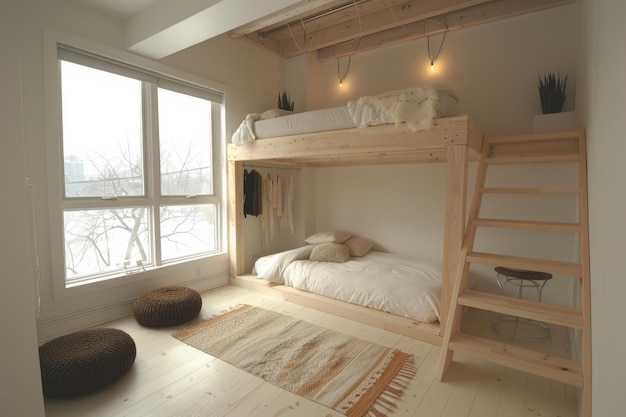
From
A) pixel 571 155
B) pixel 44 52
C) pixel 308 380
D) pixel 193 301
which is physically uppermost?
pixel 44 52

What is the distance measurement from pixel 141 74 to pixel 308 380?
10.1 ft

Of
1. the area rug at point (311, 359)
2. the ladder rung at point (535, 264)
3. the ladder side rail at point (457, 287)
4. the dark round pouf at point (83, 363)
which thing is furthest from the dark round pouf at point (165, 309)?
the ladder rung at point (535, 264)

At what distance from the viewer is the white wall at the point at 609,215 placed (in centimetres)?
96

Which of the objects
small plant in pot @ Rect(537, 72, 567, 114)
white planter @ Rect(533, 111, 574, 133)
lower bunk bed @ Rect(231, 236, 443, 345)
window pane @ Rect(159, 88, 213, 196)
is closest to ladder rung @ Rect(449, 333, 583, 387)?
lower bunk bed @ Rect(231, 236, 443, 345)

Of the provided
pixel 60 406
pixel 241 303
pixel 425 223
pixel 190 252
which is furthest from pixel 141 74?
pixel 425 223

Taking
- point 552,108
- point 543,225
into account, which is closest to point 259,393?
point 543,225

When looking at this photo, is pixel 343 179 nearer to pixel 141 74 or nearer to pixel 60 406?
pixel 141 74

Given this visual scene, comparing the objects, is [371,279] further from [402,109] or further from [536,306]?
[402,109]

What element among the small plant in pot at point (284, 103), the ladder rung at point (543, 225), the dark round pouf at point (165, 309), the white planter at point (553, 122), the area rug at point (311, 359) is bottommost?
the area rug at point (311, 359)

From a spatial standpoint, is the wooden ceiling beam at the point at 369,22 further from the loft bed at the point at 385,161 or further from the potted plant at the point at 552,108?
the loft bed at the point at 385,161

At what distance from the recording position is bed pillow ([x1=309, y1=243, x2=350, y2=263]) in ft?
11.3

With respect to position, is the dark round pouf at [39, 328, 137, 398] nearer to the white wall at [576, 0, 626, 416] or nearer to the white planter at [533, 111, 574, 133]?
the white wall at [576, 0, 626, 416]

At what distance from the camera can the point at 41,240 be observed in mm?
2305

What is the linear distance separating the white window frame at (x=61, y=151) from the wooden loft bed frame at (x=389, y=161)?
31 centimetres
